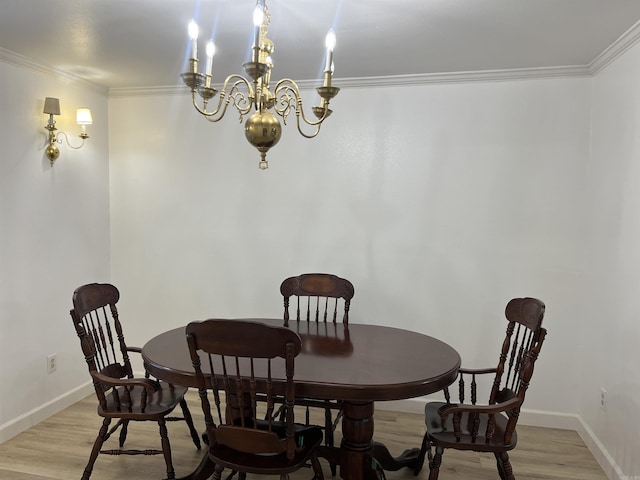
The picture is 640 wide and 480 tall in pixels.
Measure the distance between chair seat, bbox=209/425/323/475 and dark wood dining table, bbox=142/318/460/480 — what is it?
25 cm

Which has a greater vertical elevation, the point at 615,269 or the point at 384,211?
the point at 384,211

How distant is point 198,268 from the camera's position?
12.7 ft

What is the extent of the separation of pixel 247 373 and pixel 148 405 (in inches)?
29.3

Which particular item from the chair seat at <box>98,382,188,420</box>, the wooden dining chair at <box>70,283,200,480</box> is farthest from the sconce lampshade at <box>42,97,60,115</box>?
the chair seat at <box>98,382,188,420</box>

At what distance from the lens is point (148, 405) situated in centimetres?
246

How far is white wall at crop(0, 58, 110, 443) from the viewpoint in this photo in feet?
9.90

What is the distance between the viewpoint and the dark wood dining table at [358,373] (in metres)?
1.96

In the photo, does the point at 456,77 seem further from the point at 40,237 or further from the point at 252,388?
the point at 40,237

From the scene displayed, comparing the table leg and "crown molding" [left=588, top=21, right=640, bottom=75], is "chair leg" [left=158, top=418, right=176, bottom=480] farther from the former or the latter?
"crown molding" [left=588, top=21, right=640, bottom=75]

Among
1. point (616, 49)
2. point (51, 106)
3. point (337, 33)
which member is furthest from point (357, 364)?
point (51, 106)

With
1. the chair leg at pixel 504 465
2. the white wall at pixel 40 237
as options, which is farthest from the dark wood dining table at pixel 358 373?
the white wall at pixel 40 237

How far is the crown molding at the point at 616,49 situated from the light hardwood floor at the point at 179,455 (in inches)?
91.6

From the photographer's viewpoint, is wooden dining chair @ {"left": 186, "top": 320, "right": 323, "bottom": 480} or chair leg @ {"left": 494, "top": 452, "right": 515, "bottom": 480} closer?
wooden dining chair @ {"left": 186, "top": 320, "right": 323, "bottom": 480}

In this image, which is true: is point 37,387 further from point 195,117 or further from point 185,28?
point 185,28
